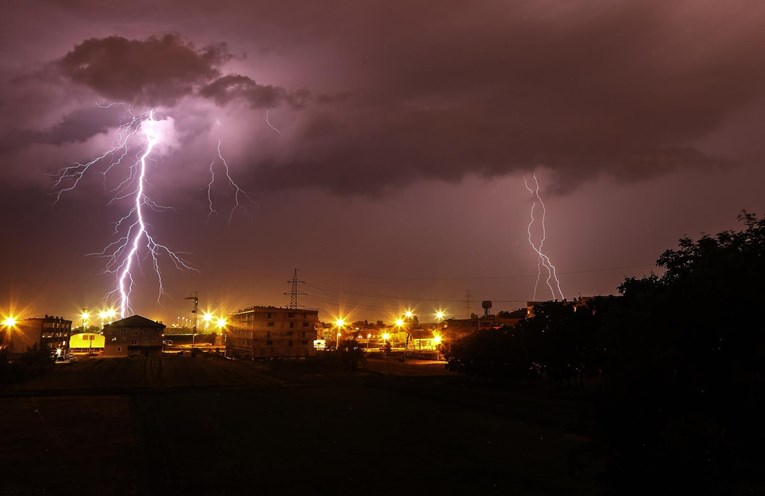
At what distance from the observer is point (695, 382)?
1052cm

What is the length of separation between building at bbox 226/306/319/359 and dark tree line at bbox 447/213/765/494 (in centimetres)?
8378

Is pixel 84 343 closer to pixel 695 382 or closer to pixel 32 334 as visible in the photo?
pixel 32 334

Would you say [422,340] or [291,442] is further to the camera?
[422,340]

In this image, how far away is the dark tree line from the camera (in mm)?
9352

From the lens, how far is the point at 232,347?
346 feet

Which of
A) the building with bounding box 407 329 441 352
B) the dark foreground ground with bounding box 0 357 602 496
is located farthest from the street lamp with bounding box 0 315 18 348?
the building with bounding box 407 329 441 352

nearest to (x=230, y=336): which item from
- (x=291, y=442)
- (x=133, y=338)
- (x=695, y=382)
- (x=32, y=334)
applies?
(x=133, y=338)

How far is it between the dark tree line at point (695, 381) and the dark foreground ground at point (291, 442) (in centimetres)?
165

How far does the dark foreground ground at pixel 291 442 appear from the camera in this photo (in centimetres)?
1856

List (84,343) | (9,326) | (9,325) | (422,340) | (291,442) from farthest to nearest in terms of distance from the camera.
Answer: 1. (422,340)
2. (84,343)
3. (9,325)
4. (9,326)
5. (291,442)

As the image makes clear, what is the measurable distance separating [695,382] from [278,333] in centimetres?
8692

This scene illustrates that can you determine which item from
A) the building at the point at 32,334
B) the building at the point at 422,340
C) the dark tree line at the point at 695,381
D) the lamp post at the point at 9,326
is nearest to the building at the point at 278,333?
the building at the point at 32,334

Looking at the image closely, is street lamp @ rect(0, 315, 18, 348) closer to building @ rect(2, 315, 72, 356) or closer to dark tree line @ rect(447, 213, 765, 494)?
building @ rect(2, 315, 72, 356)

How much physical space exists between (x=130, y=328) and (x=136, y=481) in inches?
3774
